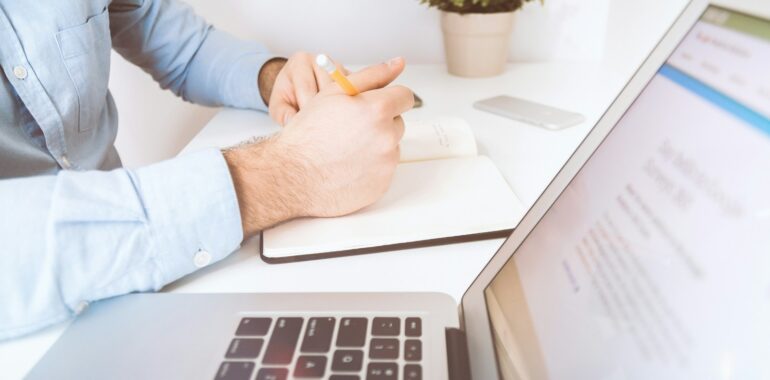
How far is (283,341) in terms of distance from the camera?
347 mm

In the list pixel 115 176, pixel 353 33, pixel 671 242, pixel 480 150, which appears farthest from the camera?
pixel 353 33

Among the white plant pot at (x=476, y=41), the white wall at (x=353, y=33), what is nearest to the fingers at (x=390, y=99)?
the white plant pot at (x=476, y=41)

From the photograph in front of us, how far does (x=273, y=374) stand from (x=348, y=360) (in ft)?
0.15

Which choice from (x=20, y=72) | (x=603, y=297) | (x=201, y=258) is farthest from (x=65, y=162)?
(x=603, y=297)

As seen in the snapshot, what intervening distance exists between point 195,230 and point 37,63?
0.39m

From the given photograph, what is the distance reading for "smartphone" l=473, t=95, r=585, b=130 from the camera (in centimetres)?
75

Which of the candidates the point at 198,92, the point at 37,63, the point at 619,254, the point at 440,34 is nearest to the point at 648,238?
the point at 619,254

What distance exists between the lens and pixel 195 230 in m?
0.45

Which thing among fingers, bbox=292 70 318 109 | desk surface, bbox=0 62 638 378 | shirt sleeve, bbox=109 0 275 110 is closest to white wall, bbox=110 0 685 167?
desk surface, bbox=0 62 638 378

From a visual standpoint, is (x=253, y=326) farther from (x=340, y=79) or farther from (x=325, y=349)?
(x=340, y=79)

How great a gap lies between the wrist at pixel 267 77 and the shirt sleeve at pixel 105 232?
14.7 inches

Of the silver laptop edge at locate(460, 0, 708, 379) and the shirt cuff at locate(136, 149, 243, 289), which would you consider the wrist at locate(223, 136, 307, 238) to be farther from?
the silver laptop edge at locate(460, 0, 708, 379)

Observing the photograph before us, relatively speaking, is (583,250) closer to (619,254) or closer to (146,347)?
(619,254)

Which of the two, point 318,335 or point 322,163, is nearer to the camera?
point 318,335
